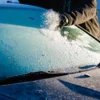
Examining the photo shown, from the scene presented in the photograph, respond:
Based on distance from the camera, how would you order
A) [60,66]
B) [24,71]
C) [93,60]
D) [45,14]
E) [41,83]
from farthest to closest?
[45,14] < [93,60] < [60,66] < [24,71] < [41,83]

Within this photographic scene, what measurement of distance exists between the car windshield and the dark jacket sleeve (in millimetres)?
108

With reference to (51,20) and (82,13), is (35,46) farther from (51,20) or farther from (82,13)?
(82,13)

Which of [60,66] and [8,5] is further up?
[8,5]

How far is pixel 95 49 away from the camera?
3.70 meters

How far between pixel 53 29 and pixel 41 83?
36.7 inches

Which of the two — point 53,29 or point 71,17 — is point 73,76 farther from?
point 71,17

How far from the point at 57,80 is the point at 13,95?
1.33 ft

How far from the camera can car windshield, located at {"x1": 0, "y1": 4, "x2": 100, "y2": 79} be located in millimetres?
3016

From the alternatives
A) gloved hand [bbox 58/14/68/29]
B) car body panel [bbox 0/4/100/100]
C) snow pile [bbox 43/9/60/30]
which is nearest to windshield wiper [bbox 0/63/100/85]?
car body panel [bbox 0/4/100/100]

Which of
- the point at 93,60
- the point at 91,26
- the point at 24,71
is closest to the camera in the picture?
the point at 24,71

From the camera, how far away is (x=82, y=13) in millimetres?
4109

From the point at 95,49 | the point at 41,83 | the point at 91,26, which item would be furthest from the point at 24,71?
the point at 91,26

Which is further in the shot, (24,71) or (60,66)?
(60,66)

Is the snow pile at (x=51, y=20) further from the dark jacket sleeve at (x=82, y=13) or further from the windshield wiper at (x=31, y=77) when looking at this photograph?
the windshield wiper at (x=31, y=77)
